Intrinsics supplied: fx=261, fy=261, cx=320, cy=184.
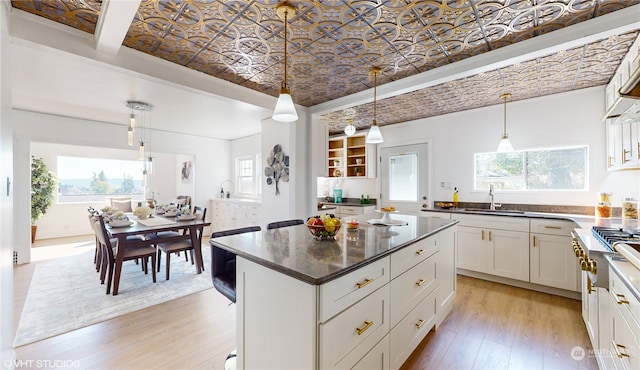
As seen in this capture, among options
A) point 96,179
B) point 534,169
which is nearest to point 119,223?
point 96,179

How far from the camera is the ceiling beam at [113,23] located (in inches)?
62.5

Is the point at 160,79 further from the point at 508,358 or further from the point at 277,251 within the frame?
the point at 508,358

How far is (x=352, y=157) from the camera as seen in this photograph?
5.71 meters

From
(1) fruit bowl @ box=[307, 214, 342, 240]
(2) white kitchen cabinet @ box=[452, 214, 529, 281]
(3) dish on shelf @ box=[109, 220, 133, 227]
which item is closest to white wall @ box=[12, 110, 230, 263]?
(3) dish on shelf @ box=[109, 220, 133, 227]

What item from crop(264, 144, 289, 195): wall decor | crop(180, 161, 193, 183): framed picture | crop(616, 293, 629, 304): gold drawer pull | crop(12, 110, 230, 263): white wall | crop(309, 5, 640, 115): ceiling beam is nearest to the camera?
crop(616, 293, 629, 304): gold drawer pull

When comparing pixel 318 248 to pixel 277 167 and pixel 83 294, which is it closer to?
pixel 277 167

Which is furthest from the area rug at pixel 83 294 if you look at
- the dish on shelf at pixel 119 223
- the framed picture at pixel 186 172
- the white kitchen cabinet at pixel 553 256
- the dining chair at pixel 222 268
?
the white kitchen cabinet at pixel 553 256

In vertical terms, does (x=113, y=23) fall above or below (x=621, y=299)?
above

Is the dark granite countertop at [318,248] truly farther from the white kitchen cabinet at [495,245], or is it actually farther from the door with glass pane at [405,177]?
the door with glass pane at [405,177]

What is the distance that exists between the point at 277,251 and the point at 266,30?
172cm

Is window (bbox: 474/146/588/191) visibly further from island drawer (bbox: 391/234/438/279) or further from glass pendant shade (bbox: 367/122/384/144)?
island drawer (bbox: 391/234/438/279)

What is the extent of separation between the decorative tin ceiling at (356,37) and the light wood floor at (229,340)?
250cm

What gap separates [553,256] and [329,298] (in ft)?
10.7

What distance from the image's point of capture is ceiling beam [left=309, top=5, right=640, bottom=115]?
71.1 inches
